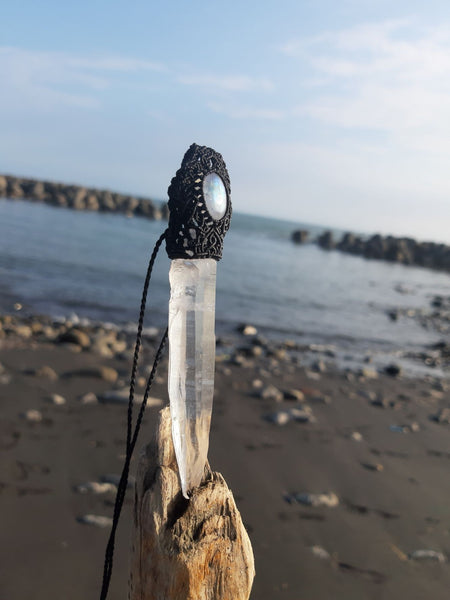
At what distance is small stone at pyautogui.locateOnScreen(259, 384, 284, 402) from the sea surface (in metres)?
3.63

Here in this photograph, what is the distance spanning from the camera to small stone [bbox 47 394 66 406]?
5480 mm

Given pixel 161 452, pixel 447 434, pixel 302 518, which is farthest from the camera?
pixel 447 434

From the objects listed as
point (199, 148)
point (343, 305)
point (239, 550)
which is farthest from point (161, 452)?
point (343, 305)

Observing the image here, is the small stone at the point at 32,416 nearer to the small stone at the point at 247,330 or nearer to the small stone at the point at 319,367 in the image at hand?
the small stone at the point at 319,367

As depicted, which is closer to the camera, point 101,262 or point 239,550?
point 239,550

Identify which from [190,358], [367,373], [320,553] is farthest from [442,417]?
[190,358]

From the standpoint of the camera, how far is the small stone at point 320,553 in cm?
366

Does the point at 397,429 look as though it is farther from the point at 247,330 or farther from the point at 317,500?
the point at 247,330

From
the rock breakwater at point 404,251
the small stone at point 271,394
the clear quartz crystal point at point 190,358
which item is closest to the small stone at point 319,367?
the small stone at point 271,394

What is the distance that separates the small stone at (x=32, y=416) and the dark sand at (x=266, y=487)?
0.22ft

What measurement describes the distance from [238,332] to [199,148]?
29.2 feet

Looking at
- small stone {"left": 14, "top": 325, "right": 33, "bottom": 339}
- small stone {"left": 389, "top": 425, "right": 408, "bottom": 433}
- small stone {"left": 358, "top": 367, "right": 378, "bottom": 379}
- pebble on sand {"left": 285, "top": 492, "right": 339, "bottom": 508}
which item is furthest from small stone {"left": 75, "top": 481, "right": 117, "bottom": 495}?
small stone {"left": 358, "top": 367, "right": 378, "bottom": 379}

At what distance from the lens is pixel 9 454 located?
4348 millimetres

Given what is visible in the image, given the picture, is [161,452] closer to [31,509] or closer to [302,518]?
[31,509]
